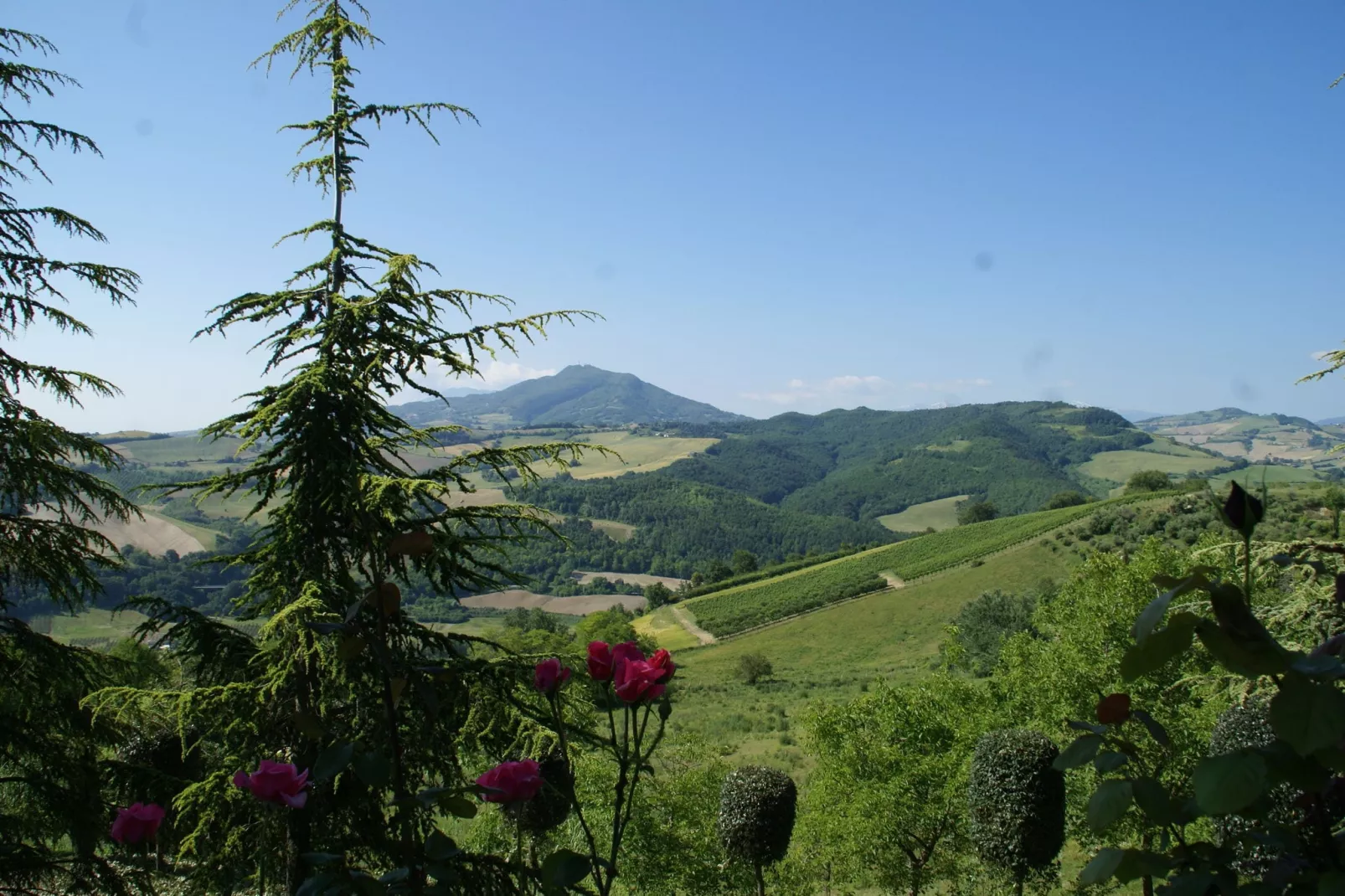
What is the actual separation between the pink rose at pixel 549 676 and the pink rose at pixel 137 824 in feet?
3.67

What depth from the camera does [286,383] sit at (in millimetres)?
5879

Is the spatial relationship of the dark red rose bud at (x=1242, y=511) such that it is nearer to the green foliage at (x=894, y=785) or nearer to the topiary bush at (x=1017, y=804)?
the topiary bush at (x=1017, y=804)

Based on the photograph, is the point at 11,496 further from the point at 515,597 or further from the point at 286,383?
the point at 515,597

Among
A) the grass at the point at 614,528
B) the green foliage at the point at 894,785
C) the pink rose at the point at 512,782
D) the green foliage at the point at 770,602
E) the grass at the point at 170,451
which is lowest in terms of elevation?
the green foliage at the point at 770,602

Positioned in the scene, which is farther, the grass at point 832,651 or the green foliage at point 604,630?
the green foliage at point 604,630

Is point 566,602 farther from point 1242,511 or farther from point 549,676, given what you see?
point 1242,511

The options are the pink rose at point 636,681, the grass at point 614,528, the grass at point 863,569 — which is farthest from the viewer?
the grass at point 614,528

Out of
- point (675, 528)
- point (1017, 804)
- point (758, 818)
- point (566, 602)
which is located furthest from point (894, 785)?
point (675, 528)

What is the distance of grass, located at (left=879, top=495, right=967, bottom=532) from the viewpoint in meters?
134

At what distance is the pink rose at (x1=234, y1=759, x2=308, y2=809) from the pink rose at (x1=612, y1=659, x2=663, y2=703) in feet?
2.01

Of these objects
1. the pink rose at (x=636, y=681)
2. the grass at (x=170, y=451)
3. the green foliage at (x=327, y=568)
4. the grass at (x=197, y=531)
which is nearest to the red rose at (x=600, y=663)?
the pink rose at (x=636, y=681)

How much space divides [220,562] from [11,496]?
1.49 m

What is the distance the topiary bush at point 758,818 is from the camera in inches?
378

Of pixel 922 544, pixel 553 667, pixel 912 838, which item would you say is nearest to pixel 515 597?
pixel 922 544
